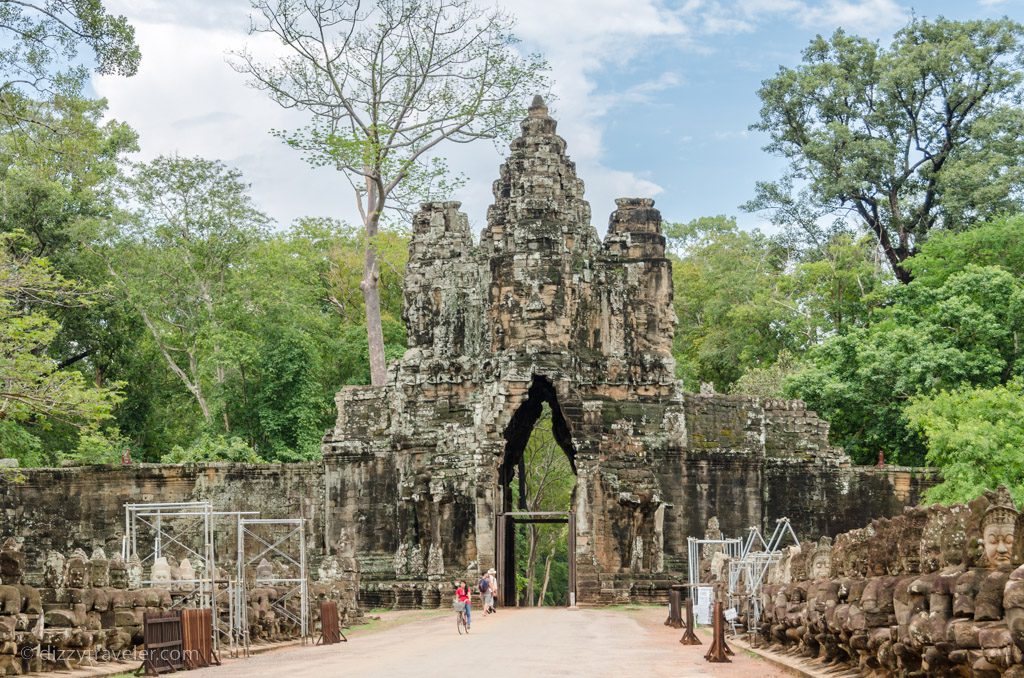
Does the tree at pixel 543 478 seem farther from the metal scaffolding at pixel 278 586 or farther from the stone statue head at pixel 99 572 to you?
the stone statue head at pixel 99 572

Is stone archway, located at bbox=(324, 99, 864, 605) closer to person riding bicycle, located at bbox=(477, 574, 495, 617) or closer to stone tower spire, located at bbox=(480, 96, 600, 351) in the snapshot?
stone tower spire, located at bbox=(480, 96, 600, 351)

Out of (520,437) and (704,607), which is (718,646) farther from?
(520,437)

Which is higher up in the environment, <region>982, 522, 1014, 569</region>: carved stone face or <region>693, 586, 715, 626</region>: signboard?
<region>982, 522, 1014, 569</region>: carved stone face

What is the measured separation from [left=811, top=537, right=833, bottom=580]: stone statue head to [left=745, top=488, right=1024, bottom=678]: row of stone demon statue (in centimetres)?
97

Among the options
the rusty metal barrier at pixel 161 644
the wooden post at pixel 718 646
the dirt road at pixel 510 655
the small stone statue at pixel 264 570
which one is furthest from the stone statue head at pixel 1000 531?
the small stone statue at pixel 264 570

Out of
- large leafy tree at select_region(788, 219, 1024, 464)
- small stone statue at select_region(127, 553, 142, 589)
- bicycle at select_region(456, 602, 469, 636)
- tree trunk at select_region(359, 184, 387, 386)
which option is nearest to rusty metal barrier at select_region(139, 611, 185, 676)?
small stone statue at select_region(127, 553, 142, 589)

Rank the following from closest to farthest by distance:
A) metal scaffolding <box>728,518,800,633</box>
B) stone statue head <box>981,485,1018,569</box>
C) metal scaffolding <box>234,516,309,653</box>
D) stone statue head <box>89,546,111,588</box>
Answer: stone statue head <box>981,485,1018,569</box> → stone statue head <box>89,546,111,588</box> → metal scaffolding <box>234,516,309,653</box> → metal scaffolding <box>728,518,800,633</box>

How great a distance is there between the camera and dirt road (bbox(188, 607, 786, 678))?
1703cm

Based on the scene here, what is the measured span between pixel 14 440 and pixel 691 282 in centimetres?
2852

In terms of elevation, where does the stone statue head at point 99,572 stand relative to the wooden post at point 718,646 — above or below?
above

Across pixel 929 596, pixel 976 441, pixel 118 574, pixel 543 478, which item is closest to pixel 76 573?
pixel 118 574

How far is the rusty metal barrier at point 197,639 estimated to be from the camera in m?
18.6

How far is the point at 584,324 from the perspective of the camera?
36500 mm

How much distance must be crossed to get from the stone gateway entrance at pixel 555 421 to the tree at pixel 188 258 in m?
12.1
